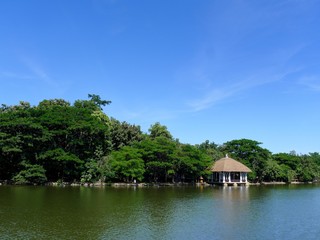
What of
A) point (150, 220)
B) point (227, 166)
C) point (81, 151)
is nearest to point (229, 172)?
point (227, 166)

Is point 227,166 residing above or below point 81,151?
below

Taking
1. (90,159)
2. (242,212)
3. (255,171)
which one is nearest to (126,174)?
(90,159)

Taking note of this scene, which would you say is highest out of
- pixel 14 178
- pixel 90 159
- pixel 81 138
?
pixel 81 138

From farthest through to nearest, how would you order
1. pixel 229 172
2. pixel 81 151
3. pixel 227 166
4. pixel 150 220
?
pixel 229 172 → pixel 227 166 → pixel 81 151 → pixel 150 220

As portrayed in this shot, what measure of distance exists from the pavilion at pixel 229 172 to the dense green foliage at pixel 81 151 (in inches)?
81.8

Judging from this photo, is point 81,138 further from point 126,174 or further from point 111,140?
point 126,174

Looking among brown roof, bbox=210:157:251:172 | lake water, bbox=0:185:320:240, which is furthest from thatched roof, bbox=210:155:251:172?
lake water, bbox=0:185:320:240

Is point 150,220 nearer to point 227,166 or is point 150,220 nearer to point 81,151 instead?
point 81,151

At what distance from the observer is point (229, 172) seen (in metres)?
52.3

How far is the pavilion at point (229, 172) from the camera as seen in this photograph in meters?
51.8

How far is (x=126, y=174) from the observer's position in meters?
42.5

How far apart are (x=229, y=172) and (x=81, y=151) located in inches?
871

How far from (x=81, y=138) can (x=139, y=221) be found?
29439 mm

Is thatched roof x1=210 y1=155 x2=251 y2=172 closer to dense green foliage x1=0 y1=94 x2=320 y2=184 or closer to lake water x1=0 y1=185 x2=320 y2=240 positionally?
dense green foliage x1=0 y1=94 x2=320 y2=184
